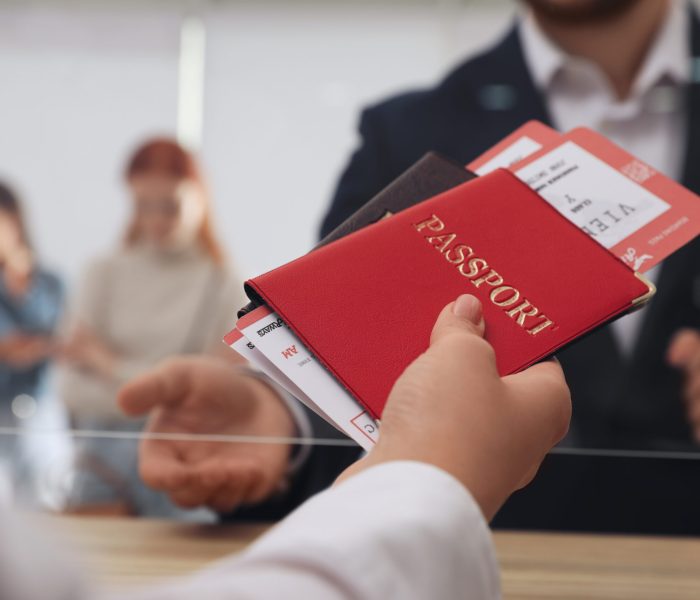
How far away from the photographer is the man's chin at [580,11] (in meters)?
0.69

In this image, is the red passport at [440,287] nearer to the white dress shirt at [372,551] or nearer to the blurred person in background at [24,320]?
the white dress shirt at [372,551]

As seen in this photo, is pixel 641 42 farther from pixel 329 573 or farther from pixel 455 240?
pixel 329 573

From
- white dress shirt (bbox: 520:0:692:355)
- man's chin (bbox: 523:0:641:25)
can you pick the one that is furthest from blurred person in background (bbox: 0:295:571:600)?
man's chin (bbox: 523:0:641:25)

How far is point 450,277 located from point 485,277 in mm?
14

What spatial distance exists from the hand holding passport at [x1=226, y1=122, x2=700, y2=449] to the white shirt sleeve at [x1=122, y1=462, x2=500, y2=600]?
7 centimetres

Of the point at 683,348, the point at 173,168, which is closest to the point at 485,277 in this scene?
the point at 683,348

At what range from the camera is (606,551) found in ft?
1.36

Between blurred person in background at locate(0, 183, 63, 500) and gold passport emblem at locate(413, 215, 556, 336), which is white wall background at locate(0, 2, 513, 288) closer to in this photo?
blurred person in background at locate(0, 183, 63, 500)

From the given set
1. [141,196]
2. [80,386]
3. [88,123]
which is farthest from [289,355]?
[88,123]

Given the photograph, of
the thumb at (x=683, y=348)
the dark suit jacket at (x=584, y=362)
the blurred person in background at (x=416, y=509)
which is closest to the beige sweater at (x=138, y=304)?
the dark suit jacket at (x=584, y=362)

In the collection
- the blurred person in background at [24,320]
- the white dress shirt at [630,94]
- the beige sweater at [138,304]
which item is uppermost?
the white dress shirt at [630,94]

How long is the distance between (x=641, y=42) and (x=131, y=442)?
1.97 feet

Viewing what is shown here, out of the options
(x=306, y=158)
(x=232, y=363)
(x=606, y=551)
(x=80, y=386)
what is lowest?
(x=80, y=386)

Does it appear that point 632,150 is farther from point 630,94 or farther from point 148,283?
point 148,283
